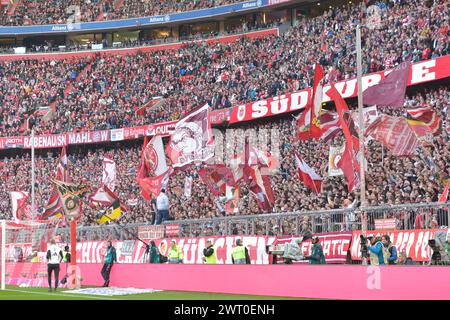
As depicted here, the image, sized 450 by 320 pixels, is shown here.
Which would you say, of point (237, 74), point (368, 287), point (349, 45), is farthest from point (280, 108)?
point (368, 287)

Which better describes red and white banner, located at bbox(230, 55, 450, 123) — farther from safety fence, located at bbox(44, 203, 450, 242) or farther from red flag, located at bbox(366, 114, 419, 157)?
safety fence, located at bbox(44, 203, 450, 242)

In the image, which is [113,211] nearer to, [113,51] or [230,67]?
[230,67]

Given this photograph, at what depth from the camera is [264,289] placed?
24188mm

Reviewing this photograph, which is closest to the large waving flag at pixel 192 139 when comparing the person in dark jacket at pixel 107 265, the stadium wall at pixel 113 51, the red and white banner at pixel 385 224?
the person in dark jacket at pixel 107 265

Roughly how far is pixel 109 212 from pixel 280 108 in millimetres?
11055

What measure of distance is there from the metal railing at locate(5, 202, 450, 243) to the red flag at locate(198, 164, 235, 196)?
6.03ft

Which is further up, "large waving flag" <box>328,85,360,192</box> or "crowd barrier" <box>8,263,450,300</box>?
"large waving flag" <box>328,85,360,192</box>

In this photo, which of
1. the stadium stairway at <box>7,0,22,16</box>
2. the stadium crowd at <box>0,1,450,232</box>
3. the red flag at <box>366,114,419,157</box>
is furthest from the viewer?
the stadium stairway at <box>7,0,22,16</box>

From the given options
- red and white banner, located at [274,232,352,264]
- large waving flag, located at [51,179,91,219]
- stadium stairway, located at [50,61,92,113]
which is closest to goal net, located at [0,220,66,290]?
large waving flag, located at [51,179,91,219]

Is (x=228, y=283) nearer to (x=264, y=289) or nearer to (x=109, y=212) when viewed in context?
(x=264, y=289)

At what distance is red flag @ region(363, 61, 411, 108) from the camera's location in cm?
2570

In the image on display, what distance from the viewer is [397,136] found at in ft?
85.0

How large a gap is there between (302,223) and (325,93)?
13.0 metres

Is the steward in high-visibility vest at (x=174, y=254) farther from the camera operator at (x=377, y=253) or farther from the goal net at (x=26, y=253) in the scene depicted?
the camera operator at (x=377, y=253)
